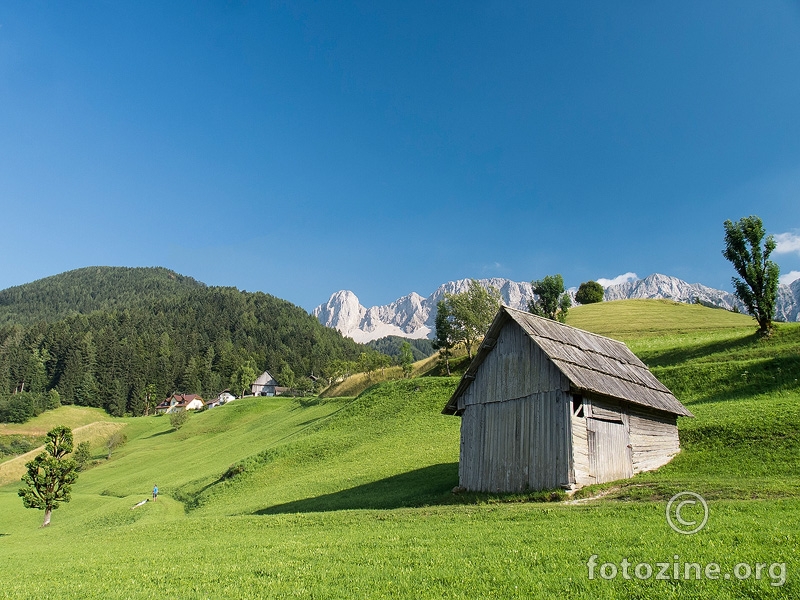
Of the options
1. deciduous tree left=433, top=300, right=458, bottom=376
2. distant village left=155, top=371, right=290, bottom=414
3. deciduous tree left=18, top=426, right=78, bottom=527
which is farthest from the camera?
distant village left=155, top=371, right=290, bottom=414

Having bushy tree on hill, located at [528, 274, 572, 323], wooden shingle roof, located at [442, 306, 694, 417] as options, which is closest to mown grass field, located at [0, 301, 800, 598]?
wooden shingle roof, located at [442, 306, 694, 417]

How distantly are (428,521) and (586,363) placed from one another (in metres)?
11.8

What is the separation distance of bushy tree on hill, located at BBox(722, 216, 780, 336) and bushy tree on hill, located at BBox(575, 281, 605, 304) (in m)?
87.0

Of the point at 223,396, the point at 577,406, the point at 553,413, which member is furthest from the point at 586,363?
the point at 223,396

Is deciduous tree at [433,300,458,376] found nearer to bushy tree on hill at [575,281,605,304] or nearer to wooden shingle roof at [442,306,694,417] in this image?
wooden shingle roof at [442,306,694,417]

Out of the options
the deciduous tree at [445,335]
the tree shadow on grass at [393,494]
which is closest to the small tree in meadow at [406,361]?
the deciduous tree at [445,335]

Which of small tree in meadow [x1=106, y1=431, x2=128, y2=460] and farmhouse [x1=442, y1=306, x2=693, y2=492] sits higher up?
farmhouse [x1=442, y1=306, x2=693, y2=492]

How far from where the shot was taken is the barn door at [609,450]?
23000 millimetres

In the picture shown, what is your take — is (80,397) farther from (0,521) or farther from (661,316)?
(661,316)

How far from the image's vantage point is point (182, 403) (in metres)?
160

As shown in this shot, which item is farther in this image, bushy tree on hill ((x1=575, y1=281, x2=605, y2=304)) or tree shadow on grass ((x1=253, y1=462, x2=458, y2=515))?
bushy tree on hill ((x1=575, y1=281, x2=605, y2=304))

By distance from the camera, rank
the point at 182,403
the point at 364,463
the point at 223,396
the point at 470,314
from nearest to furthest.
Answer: the point at 364,463 → the point at 470,314 → the point at 182,403 → the point at 223,396

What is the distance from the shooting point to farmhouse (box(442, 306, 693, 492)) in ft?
74.7

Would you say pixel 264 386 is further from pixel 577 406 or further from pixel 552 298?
pixel 577 406
